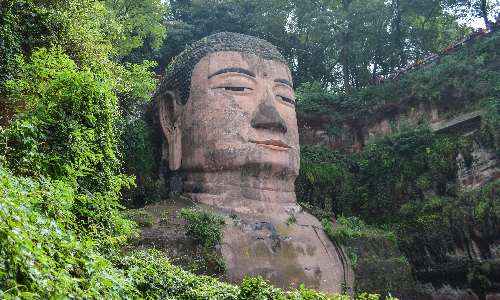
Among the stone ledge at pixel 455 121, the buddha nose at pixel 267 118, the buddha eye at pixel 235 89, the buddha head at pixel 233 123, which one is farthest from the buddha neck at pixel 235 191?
the stone ledge at pixel 455 121

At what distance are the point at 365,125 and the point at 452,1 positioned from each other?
746 cm

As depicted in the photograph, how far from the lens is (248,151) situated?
8125 millimetres

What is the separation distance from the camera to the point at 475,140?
11.3m

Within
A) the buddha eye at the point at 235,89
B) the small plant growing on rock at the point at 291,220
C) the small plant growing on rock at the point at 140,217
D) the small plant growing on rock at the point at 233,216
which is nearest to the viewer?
the small plant growing on rock at the point at 140,217

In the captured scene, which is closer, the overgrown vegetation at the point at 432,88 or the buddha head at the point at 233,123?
the buddha head at the point at 233,123

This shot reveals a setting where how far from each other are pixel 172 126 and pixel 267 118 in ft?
7.83

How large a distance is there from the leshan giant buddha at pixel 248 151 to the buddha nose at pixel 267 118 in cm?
2

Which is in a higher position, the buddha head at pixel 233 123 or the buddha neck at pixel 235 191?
the buddha head at pixel 233 123

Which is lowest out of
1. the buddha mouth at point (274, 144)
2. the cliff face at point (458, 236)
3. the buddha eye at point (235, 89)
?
the cliff face at point (458, 236)

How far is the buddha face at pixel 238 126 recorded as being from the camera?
8.16m

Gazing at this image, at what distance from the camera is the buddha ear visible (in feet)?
29.2

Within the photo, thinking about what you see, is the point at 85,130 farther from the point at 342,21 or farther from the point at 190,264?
the point at 342,21

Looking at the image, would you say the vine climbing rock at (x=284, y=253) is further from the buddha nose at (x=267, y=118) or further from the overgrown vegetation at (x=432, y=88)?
the overgrown vegetation at (x=432, y=88)

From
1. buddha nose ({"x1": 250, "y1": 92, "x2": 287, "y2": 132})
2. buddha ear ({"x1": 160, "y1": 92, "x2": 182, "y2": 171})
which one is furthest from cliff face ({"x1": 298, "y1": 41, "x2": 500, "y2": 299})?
buddha ear ({"x1": 160, "y1": 92, "x2": 182, "y2": 171})
